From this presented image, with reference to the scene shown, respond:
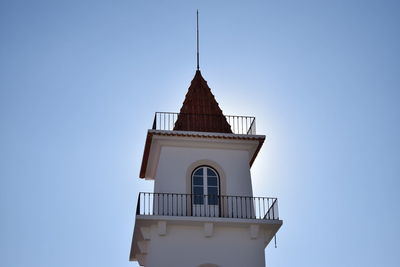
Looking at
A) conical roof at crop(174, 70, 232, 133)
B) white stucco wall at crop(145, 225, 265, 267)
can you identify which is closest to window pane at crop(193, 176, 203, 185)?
white stucco wall at crop(145, 225, 265, 267)

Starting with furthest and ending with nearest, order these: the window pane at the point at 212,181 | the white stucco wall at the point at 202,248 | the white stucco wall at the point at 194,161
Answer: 1. the window pane at the point at 212,181
2. the white stucco wall at the point at 194,161
3. the white stucco wall at the point at 202,248

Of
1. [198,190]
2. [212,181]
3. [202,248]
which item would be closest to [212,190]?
[212,181]

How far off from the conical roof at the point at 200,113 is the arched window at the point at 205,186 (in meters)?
1.63

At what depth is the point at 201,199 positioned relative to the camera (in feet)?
84.5

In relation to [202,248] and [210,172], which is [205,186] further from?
[202,248]

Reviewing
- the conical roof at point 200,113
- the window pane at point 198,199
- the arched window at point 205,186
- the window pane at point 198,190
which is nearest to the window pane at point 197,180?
the arched window at point 205,186

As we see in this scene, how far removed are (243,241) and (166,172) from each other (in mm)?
3511

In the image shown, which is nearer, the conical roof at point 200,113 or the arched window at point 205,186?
the arched window at point 205,186

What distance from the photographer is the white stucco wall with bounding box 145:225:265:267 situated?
80.7ft

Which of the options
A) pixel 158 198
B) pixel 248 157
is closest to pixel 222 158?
pixel 248 157

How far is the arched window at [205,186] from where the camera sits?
25750 mm

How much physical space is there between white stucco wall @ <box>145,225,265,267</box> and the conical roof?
3967 millimetres

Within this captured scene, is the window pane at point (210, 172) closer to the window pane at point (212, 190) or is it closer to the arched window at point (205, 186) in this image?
the arched window at point (205, 186)

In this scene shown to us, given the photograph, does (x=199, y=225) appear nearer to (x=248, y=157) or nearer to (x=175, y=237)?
(x=175, y=237)
